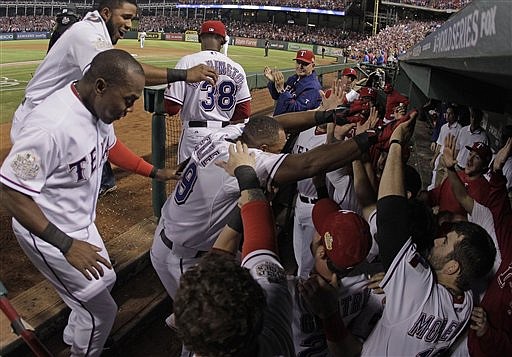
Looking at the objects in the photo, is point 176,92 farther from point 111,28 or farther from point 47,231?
point 47,231

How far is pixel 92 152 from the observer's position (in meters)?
2.33

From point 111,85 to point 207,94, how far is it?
173 centimetres

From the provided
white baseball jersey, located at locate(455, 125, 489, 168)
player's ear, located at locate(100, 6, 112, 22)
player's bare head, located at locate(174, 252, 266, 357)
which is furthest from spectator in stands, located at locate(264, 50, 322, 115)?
player's bare head, located at locate(174, 252, 266, 357)

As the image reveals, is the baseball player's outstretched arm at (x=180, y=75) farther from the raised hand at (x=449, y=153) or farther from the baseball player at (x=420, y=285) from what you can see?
the raised hand at (x=449, y=153)

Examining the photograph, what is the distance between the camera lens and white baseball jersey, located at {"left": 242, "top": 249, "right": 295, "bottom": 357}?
1.45 meters

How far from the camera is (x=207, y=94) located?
3.88m

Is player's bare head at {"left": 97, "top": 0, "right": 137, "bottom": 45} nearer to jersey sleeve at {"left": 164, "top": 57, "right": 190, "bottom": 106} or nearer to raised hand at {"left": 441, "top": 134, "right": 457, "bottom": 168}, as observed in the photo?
jersey sleeve at {"left": 164, "top": 57, "right": 190, "bottom": 106}

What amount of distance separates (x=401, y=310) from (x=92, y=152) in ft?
5.27

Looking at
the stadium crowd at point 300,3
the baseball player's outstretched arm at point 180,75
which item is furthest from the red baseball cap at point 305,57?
the stadium crowd at point 300,3

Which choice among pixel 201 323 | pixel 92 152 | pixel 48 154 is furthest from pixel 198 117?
pixel 201 323

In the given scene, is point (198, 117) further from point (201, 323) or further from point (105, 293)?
point (201, 323)

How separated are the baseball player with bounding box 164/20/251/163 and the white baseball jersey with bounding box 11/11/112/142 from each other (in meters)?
0.86

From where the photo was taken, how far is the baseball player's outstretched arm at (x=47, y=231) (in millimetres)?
2020

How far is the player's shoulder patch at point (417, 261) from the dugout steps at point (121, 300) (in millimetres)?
1955
